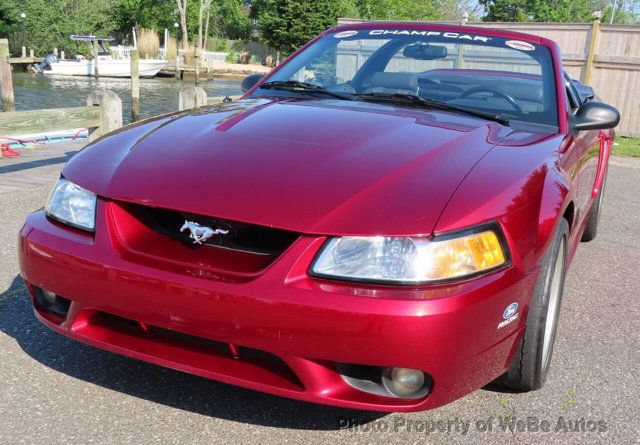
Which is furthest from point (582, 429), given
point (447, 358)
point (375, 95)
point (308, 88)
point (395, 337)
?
point (308, 88)

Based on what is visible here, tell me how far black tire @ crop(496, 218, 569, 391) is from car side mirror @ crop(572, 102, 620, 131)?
0.70m

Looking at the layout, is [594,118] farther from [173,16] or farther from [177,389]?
[173,16]

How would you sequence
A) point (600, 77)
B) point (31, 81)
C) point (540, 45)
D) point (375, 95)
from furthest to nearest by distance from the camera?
point (31, 81)
point (600, 77)
point (540, 45)
point (375, 95)

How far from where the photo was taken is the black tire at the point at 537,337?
2.43 m

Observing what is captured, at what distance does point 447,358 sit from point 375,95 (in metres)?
1.74

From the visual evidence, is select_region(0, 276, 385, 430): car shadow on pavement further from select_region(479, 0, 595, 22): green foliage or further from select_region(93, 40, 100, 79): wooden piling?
select_region(479, 0, 595, 22): green foliage

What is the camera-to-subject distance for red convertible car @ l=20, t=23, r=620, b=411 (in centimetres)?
202

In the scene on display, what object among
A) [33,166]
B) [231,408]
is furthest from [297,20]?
[231,408]

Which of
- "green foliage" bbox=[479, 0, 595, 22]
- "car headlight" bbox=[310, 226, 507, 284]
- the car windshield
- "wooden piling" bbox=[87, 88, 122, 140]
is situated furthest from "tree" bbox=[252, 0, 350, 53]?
"car headlight" bbox=[310, 226, 507, 284]

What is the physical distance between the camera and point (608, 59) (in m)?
13.8

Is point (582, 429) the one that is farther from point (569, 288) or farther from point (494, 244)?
point (569, 288)

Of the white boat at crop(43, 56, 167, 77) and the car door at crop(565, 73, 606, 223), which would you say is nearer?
the car door at crop(565, 73, 606, 223)

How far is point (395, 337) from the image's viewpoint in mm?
1963

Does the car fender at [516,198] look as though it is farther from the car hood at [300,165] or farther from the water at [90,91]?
the water at [90,91]
